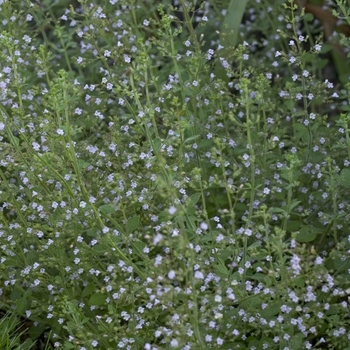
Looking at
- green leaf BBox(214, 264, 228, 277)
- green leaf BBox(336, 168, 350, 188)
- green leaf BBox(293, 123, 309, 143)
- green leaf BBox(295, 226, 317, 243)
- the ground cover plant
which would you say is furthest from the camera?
green leaf BBox(293, 123, 309, 143)

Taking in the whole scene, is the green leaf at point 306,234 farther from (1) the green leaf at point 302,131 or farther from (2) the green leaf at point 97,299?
(2) the green leaf at point 97,299

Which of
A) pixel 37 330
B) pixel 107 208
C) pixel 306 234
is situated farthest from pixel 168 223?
pixel 37 330

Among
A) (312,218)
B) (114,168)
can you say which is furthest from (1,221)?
(312,218)

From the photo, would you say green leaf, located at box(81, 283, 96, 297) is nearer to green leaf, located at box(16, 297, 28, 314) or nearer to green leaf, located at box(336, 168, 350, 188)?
green leaf, located at box(16, 297, 28, 314)

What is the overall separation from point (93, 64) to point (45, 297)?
1.59 metres

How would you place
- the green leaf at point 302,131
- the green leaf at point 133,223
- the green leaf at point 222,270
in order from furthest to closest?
the green leaf at point 302,131, the green leaf at point 133,223, the green leaf at point 222,270

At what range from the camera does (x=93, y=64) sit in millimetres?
4340

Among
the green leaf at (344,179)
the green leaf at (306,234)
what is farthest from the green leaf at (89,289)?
the green leaf at (344,179)

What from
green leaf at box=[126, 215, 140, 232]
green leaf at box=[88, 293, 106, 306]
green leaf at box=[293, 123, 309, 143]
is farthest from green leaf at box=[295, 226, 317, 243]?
green leaf at box=[88, 293, 106, 306]

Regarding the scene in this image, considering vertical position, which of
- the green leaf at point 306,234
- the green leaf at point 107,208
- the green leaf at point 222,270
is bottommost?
the green leaf at point 107,208

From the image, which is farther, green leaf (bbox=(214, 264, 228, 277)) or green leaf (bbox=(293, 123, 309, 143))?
green leaf (bbox=(293, 123, 309, 143))

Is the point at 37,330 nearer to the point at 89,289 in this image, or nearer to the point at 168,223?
the point at 89,289

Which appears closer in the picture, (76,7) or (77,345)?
(77,345)

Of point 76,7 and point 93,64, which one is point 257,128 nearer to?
point 93,64
